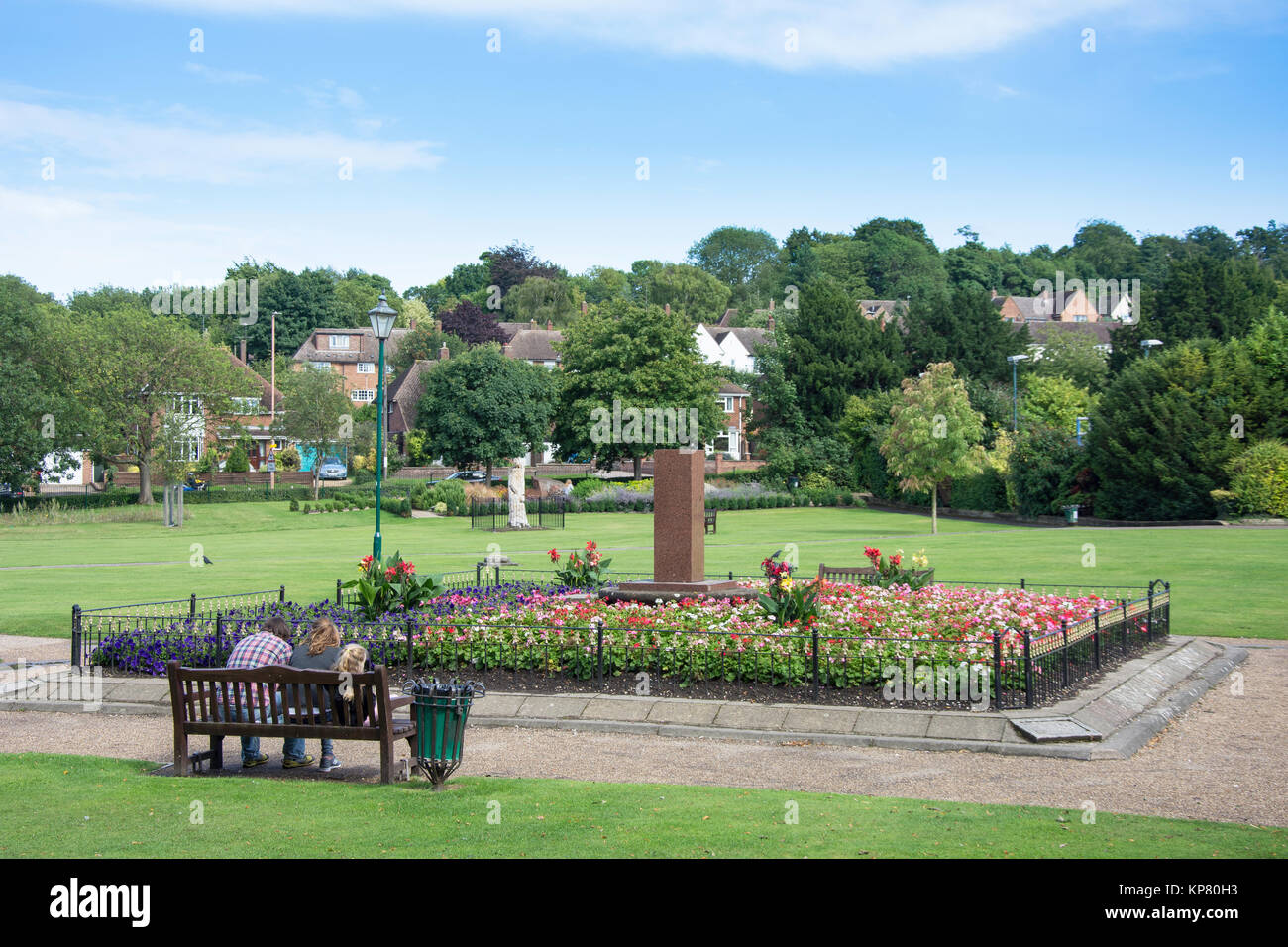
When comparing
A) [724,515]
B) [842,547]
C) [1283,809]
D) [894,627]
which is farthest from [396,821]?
[724,515]

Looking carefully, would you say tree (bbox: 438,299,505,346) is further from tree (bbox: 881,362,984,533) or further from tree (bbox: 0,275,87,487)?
tree (bbox: 881,362,984,533)

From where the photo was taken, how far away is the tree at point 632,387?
64.9 m

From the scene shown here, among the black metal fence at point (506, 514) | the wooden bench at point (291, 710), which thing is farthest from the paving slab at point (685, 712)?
the black metal fence at point (506, 514)

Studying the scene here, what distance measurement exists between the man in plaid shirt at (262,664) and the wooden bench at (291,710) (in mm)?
130

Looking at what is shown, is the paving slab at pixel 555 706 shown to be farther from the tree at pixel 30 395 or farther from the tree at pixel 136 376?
the tree at pixel 136 376

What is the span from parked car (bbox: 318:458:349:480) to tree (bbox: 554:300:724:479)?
1564 centimetres

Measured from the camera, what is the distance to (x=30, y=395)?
51844 millimetres

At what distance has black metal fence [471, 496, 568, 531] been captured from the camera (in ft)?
151

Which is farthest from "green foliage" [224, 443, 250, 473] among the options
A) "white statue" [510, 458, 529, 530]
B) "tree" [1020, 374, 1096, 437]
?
"tree" [1020, 374, 1096, 437]

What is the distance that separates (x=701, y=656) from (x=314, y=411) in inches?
2084

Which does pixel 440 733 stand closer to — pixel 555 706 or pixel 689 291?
pixel 555 706

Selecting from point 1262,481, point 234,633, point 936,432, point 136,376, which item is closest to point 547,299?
point 136,376

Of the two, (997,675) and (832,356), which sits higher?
(832,356)
